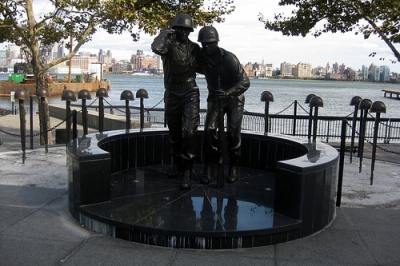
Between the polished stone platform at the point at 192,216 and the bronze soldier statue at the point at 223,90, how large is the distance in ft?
1.60

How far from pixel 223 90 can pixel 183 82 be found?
2.10 feet

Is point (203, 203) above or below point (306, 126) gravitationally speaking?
above

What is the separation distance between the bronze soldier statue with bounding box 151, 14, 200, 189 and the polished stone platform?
58 cm

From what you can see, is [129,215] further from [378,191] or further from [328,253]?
[378,191]

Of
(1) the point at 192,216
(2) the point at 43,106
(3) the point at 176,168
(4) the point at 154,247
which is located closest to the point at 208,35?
(3) the point at 176,168

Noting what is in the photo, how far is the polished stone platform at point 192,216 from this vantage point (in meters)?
4.76

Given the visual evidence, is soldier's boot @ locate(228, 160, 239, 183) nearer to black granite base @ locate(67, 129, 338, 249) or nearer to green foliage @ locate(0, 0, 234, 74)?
black granite base @ locate(67, 129, 338, 249)

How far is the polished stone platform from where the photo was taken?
15.6 ft

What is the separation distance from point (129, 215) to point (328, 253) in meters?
2.29

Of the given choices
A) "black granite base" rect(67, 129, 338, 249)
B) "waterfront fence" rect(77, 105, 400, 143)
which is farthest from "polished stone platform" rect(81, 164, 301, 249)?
"waterfront fence" rect(77, 105, 400, 143)

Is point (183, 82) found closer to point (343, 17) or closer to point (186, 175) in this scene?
point (186, 175)

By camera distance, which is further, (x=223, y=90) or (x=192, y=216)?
(x=223, y=90)

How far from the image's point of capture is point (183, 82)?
6500mm

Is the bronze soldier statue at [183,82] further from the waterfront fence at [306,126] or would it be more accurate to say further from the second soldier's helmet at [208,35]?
the waterfront fence at [306,126]
